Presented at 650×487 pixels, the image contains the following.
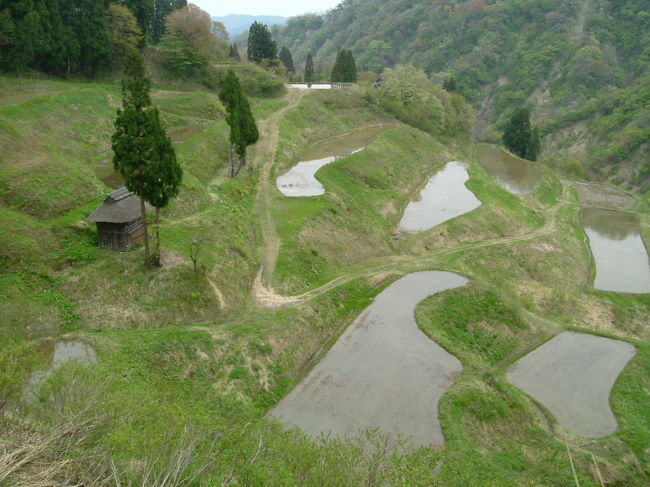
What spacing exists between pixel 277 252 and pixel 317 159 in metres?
21.1

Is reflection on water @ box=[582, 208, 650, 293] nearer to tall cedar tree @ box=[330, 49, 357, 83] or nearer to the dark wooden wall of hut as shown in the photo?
the dark wooden wall of hut

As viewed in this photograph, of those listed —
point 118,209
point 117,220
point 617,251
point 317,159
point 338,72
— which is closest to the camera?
point 117,220

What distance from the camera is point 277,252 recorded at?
28.2 m

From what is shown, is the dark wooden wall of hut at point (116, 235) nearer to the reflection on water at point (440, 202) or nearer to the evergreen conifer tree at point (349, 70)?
the reflection on water at point (440, 202)

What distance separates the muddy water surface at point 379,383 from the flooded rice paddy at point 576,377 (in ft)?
15.7

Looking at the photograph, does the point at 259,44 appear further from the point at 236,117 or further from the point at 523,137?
the point at 236,117

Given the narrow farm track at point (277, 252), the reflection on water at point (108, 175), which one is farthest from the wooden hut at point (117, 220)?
the narrow farm track at point (277, 252)

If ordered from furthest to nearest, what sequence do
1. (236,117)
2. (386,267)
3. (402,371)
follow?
(236,117) < (386,267) < (402,371)

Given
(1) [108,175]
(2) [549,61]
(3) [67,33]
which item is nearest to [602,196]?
(1) [108,175]

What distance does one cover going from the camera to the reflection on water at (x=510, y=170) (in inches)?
2235

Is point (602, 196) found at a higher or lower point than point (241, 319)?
lower

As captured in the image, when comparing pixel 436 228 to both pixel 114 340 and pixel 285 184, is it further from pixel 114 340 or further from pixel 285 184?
pixel 114 340

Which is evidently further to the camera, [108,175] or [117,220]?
[108,175]

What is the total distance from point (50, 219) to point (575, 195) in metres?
60.4
